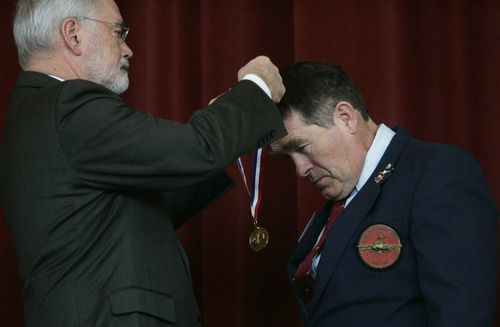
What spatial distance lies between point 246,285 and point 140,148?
1.08m

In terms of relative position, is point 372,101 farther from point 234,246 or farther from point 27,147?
point 27,147

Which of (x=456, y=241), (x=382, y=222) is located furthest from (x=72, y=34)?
(x=456, y=241)

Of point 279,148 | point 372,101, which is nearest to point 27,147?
point 279,148

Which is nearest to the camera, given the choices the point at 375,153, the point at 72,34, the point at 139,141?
the point at 139,141

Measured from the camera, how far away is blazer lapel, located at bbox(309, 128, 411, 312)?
4.65ft

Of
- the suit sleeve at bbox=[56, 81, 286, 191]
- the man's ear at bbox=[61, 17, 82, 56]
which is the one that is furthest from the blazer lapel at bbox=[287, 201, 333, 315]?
the man's ear at bbox=[61, 17, 82, 56]

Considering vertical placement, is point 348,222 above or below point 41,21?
below

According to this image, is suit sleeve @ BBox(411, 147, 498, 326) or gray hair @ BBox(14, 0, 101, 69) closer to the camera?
suit sleeve @ BBox(411, 147, 498, 326)

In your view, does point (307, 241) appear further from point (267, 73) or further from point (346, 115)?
point (267, 73)

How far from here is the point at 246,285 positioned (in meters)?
2.12

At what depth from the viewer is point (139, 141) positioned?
1.15 metres

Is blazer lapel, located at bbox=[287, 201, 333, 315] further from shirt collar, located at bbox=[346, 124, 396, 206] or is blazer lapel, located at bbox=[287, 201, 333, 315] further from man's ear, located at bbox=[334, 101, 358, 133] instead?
man's ear, located at bbox=[334, 101, 358, 133]

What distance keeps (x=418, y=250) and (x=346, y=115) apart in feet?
1.30

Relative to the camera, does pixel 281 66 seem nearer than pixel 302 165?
No
